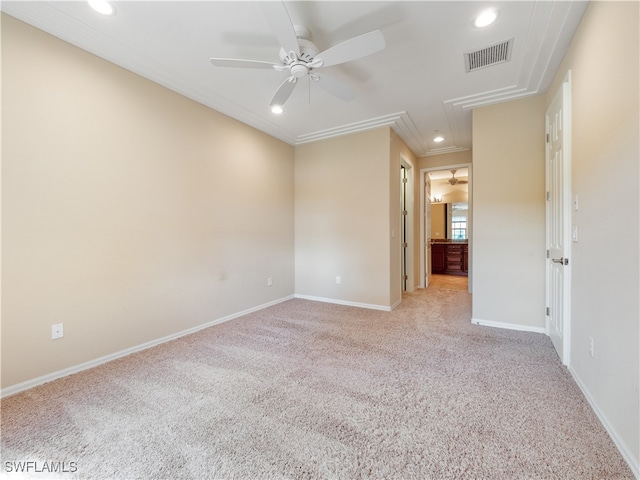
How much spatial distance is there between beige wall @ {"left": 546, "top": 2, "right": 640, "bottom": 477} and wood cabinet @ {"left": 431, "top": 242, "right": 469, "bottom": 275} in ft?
17.7

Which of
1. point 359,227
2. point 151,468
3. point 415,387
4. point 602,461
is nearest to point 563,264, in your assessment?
point 602,461

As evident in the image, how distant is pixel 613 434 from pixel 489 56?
286 cm

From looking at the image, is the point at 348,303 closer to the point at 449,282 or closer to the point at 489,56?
the point at 449,282

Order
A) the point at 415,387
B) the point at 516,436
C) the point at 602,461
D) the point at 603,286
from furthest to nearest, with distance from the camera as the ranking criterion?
the point at 415,387
the point at 603,286
the point at 516,436
the point at 602,461

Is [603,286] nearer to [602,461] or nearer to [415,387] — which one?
[602,461]

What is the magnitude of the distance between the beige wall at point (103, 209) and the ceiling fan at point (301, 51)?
3.85 ft

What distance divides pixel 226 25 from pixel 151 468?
9.39 feet

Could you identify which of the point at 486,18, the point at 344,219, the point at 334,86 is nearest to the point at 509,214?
the point at 486,18

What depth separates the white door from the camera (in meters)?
2.18

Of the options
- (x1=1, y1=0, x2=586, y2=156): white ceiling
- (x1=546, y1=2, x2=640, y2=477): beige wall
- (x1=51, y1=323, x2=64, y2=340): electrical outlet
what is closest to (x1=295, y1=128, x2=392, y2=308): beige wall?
(x1=1, y1=0, x2=586, y2=156): white ceiling

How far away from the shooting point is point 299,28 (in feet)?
6.68

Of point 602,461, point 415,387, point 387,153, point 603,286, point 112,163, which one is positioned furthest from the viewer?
point 387,153

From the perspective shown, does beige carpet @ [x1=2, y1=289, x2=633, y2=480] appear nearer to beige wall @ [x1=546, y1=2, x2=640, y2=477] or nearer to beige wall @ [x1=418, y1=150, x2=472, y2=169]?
beige wall @ [x1=546, y1=2, x2=640, y2=477]

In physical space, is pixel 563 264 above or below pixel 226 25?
below
